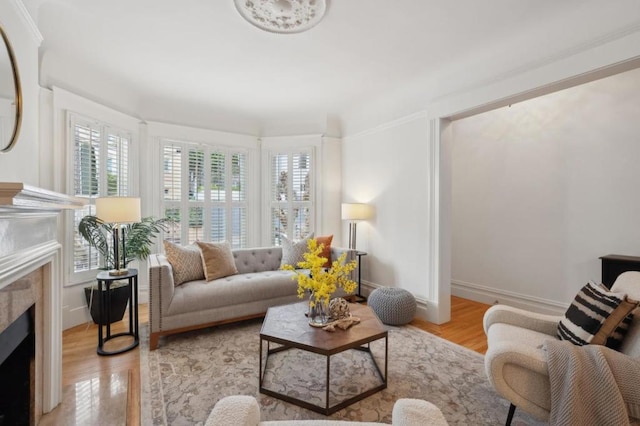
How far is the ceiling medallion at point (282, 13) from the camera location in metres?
2.22

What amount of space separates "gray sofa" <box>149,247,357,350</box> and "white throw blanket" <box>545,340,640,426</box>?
2.56 meters

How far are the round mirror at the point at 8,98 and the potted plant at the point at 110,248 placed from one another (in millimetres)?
1640

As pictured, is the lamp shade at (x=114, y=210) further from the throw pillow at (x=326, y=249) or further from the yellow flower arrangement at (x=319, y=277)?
the throw pillow at (x=326, y=249)

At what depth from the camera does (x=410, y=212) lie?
3736 millimetres

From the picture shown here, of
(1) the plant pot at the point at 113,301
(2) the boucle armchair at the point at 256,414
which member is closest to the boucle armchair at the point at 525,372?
(2) the boucle armchair at the point at 256,414

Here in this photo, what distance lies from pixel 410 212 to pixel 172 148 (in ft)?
11.4

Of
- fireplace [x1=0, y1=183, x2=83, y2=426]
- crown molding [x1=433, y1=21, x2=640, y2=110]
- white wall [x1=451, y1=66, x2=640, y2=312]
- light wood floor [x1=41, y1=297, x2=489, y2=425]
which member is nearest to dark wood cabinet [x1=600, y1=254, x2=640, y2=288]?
white wall [x1=451, y1=66, x2=640, y2=312]

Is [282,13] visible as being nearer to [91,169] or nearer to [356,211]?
[356,211]

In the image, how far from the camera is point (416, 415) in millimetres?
1018

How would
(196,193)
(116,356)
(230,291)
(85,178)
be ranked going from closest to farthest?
(116,356) < (230,291) < (85,178) < (196,193)

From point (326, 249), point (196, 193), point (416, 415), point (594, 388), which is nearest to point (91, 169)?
point (196, 193)

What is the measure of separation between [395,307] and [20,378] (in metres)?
2.96

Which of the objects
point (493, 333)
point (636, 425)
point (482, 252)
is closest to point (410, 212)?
point (482, 252)

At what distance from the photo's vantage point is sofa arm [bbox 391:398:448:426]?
0.99 m
